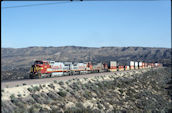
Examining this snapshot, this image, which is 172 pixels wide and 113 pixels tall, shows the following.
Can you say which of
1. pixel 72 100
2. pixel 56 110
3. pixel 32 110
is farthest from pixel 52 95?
pixel 32 110

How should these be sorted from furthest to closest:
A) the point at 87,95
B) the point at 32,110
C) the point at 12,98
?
1. the point at 87,95
2. the point at 12,98
3. the point at 32,110

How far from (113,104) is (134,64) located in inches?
2827

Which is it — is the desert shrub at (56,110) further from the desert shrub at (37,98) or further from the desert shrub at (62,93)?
the desert shrub at (62,93)

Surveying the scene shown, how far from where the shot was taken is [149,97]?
37.8 metres

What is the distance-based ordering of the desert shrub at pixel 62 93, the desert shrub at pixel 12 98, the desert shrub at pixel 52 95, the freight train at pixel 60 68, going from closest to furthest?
1. the desert shrub at pixel 12 98
2. the desert shrub at pixel 52 95
3. the desert shrub at pixel 62 93
4. the freight train at pixel 60 68

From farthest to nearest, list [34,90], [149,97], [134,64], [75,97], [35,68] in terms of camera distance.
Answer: [134,64] → [35,68] → [149,97] → [75,97] → [34,90]

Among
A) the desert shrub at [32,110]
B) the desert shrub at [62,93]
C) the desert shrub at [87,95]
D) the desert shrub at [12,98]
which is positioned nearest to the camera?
the desert shrub at [32,110]

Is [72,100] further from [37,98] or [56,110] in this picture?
[56,110]

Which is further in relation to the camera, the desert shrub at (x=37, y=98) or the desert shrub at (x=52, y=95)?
the desert shrub at (x=52, y=95)

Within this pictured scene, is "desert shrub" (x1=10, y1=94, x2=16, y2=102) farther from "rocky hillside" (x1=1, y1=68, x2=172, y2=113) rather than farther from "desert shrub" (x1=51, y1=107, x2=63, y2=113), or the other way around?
"desert shrub" (x1=51, y1=107, x2=63, y2=113)

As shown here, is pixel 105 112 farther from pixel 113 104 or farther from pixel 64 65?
pixel 64 65

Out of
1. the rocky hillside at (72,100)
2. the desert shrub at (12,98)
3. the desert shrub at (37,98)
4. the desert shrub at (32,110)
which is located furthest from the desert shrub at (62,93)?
the desert shrub at (32,110)

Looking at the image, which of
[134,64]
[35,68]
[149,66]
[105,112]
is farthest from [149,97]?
[149,66]

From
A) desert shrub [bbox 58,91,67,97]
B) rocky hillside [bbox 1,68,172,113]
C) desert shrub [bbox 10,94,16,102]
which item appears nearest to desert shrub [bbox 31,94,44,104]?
rocky hillside [bbox 1,68,172,113]
